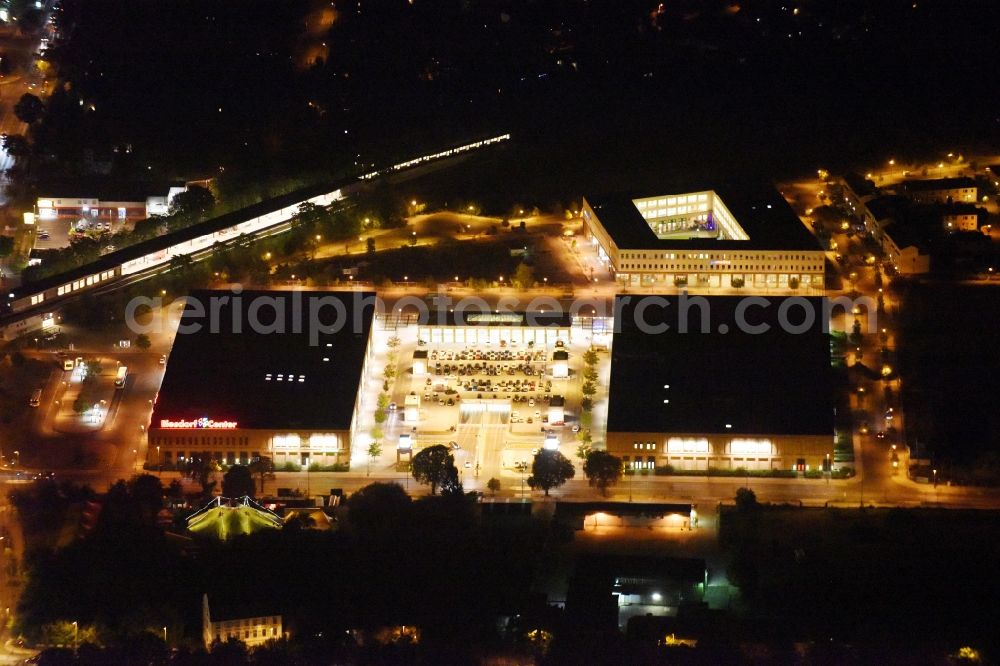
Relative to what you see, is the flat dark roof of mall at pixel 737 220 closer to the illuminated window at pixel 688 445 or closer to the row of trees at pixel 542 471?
the illuminated window at pixel 688 445

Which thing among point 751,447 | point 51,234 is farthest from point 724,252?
point 51,234

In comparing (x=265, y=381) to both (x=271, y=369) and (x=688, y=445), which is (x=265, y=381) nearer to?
(x=271, y=369)

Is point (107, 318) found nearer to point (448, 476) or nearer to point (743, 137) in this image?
point (448, 476)

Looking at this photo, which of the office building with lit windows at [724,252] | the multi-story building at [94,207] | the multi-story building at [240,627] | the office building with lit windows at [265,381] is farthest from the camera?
the multi-story building at [94,207]

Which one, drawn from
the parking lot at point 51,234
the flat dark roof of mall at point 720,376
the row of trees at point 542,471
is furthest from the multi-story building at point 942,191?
the parking lot at point 51,234

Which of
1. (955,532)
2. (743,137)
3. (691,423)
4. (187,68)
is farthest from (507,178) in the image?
(955,532)

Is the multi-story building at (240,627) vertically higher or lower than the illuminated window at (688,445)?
lower
